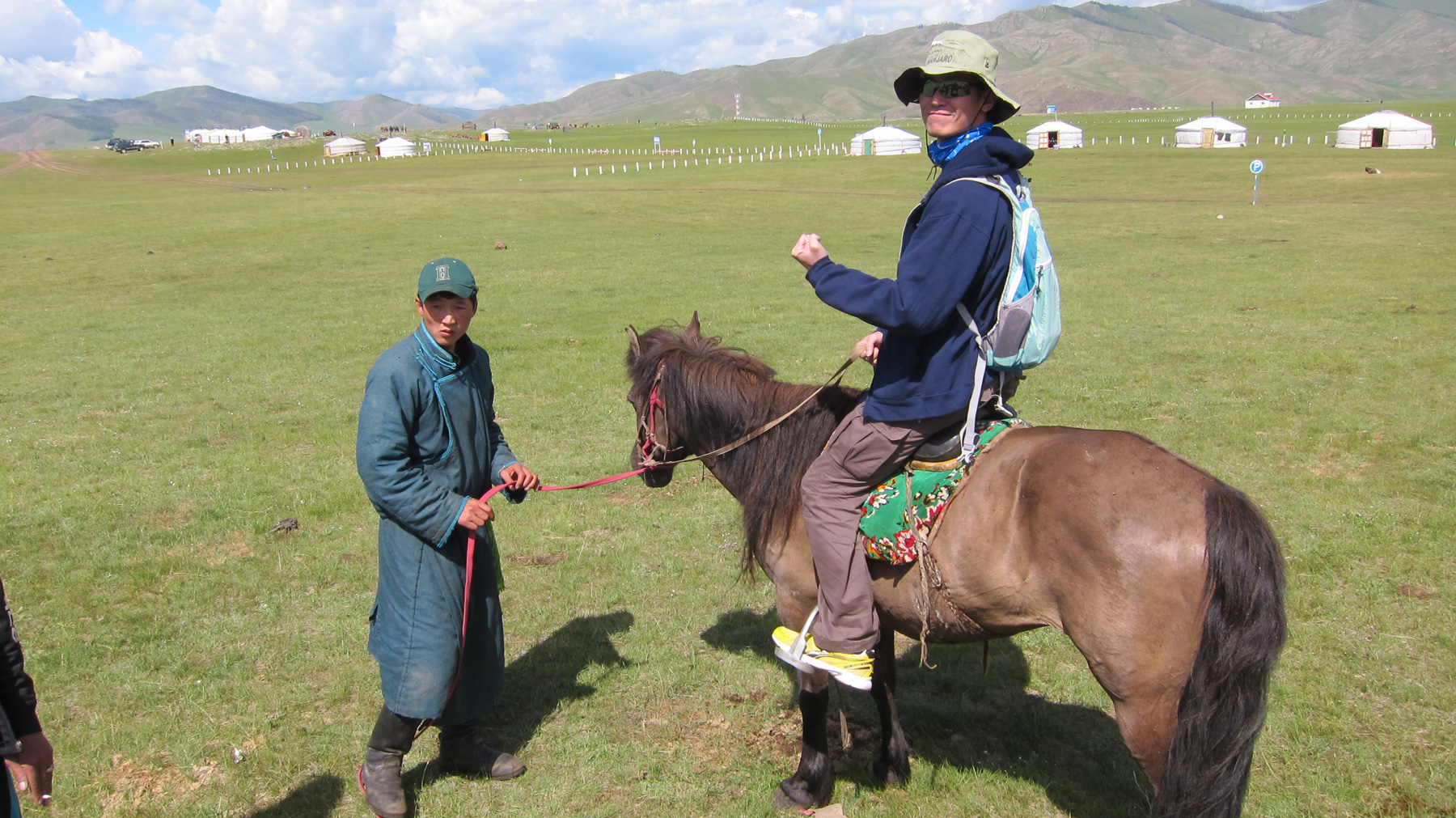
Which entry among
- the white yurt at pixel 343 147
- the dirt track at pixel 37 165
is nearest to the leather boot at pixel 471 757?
the dirt track at pixel 37 165

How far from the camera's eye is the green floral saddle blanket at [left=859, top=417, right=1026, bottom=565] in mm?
3605

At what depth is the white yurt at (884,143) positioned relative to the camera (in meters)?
74.3

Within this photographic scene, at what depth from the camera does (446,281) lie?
3988mm

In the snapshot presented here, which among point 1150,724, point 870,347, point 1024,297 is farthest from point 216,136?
point 1150,724

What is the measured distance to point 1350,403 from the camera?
394 inches

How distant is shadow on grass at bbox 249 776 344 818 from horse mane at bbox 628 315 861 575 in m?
2.41

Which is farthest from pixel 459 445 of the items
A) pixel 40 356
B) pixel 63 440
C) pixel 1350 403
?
pixel 40 356

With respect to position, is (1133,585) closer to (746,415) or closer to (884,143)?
(746,415)

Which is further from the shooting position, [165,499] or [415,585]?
[165,499]

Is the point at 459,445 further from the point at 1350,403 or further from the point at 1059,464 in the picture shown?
the point at 1350,403

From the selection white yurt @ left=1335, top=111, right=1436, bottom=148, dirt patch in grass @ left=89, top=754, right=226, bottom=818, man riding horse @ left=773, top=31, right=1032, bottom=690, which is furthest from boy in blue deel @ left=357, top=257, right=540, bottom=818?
white yurt @ left=1335, top=111, right=1436, bottom=148

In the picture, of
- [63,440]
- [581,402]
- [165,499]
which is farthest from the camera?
[581,402]

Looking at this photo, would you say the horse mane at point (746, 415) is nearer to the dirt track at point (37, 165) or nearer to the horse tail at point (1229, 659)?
the horse tail at point (1229, 659)

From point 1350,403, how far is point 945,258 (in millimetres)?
9318
